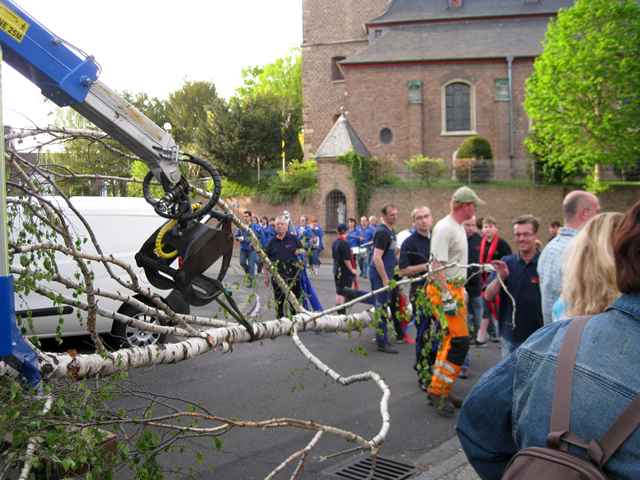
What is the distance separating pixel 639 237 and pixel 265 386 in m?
Answer: 6.58

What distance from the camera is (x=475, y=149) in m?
36.4

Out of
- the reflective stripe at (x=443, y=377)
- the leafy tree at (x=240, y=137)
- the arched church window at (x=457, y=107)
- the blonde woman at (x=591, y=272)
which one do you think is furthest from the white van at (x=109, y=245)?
the arched church window at (x=457, y=107)

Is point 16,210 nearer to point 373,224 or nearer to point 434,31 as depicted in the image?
point 373,224

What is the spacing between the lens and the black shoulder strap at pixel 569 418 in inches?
61.1

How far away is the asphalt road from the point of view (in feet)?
18.2

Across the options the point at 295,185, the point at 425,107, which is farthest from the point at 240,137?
the point at 425,107

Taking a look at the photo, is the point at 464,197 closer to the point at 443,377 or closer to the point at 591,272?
the point at 443,377

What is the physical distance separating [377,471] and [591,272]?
3.10 m

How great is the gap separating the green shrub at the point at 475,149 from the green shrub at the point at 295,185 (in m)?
8.15

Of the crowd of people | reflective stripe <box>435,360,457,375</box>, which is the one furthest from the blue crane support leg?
reflective stripe <box>435,360,457,375</box>

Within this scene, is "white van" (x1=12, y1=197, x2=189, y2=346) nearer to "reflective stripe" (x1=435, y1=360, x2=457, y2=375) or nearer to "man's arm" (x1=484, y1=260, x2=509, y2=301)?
"reflective stripe" (x1=435, y1=360, x2=457, y2=375)

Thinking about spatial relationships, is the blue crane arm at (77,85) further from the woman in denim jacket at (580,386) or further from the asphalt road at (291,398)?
the woman in denim jacket at (580,386)

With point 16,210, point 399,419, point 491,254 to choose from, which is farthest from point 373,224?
point 16,210

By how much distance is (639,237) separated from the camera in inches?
67.2
